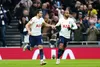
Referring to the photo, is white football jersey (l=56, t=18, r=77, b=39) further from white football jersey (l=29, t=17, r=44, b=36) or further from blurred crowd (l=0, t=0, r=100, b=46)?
blurred crowd (l=0, t=0, r=100, b=46)

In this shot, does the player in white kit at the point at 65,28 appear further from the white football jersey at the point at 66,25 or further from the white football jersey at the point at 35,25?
the white football jersey at the point at 35,25

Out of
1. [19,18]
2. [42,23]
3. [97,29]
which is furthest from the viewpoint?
[19,18]

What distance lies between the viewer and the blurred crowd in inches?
993

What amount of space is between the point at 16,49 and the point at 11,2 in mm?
4020

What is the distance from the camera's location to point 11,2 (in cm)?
2852

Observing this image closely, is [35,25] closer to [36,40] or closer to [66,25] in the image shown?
[36,40]

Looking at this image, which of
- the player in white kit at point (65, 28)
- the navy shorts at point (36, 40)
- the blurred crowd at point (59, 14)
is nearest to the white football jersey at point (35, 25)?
the navy shorts at point (36, 40)

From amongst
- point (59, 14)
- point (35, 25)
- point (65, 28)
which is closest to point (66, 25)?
point (65, 28)

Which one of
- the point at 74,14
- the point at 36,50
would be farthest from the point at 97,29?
the point at 36,50

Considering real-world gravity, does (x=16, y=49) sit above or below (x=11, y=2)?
below

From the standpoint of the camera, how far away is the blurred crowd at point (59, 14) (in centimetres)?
2522

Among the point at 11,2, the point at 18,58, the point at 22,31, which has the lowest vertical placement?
the point at 18,58

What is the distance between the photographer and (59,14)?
26.0 meters

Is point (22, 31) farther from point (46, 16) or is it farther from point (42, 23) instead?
point (42, 23)
